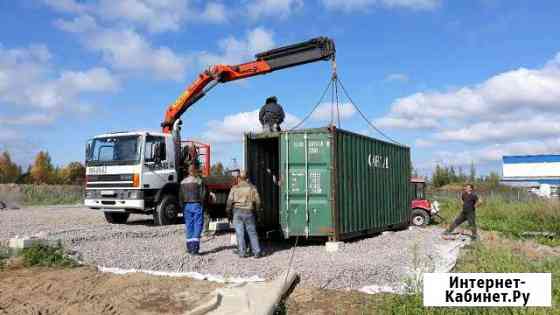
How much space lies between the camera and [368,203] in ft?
41.6

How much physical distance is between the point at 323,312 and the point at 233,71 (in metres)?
10.9

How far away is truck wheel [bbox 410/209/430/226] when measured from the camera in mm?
18516

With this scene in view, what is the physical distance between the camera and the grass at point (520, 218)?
1727cm

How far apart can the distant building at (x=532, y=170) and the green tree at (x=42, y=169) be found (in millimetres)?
55789

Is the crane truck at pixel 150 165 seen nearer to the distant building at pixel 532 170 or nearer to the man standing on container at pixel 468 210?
the man standing on container at pixel 468 210

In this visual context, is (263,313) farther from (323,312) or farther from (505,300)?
(505,300)

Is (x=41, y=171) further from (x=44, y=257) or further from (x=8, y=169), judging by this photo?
(x=44, y=257)

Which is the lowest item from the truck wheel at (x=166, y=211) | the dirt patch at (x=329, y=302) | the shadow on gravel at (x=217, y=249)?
the dirt patch at (x=329, y=302)

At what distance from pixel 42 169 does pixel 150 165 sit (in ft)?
208

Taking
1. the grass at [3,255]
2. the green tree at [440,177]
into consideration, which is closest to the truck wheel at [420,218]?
the grass at [3,255]

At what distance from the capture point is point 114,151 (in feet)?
47.1

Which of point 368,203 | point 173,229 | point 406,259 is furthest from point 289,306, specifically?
point 173,229

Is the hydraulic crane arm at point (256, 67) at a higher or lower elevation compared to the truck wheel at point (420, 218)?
higher

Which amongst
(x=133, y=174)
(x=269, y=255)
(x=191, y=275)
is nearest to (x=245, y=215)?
(x=269, y=255)
